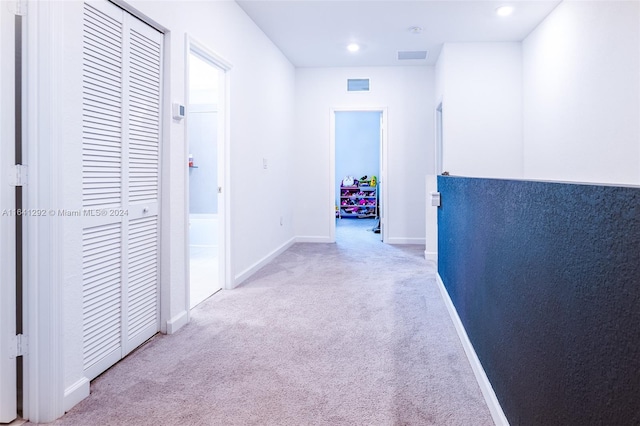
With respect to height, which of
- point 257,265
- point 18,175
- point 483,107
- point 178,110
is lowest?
point 257,265

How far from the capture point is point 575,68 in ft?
12.0

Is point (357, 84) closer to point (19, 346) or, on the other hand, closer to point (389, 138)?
point (389, 138)

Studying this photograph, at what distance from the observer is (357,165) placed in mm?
10844

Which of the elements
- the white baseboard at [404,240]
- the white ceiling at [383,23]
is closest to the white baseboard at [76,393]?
the white ceiling at [383,23]

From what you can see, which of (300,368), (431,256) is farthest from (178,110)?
(431,256)

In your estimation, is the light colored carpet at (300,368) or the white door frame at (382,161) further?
the white door frame at (382,161)

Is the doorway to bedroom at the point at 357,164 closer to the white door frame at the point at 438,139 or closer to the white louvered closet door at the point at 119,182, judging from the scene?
the white door frame at the point at 438,139

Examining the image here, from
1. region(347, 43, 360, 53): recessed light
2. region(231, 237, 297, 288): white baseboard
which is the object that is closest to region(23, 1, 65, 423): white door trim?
region(231, 237, 297, 288): white baseboard

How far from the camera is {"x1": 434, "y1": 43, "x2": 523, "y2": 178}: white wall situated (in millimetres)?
5027

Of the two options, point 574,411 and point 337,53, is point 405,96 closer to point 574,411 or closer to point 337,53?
point 337,53

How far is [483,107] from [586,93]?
164 cm

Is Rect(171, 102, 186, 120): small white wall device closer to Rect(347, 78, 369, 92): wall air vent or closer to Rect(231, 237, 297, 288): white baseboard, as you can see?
Rect(231, 237, 297, 288): white baseboard

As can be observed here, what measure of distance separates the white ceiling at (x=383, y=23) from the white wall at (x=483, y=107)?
0.19 meters

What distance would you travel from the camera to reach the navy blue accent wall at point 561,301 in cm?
72
